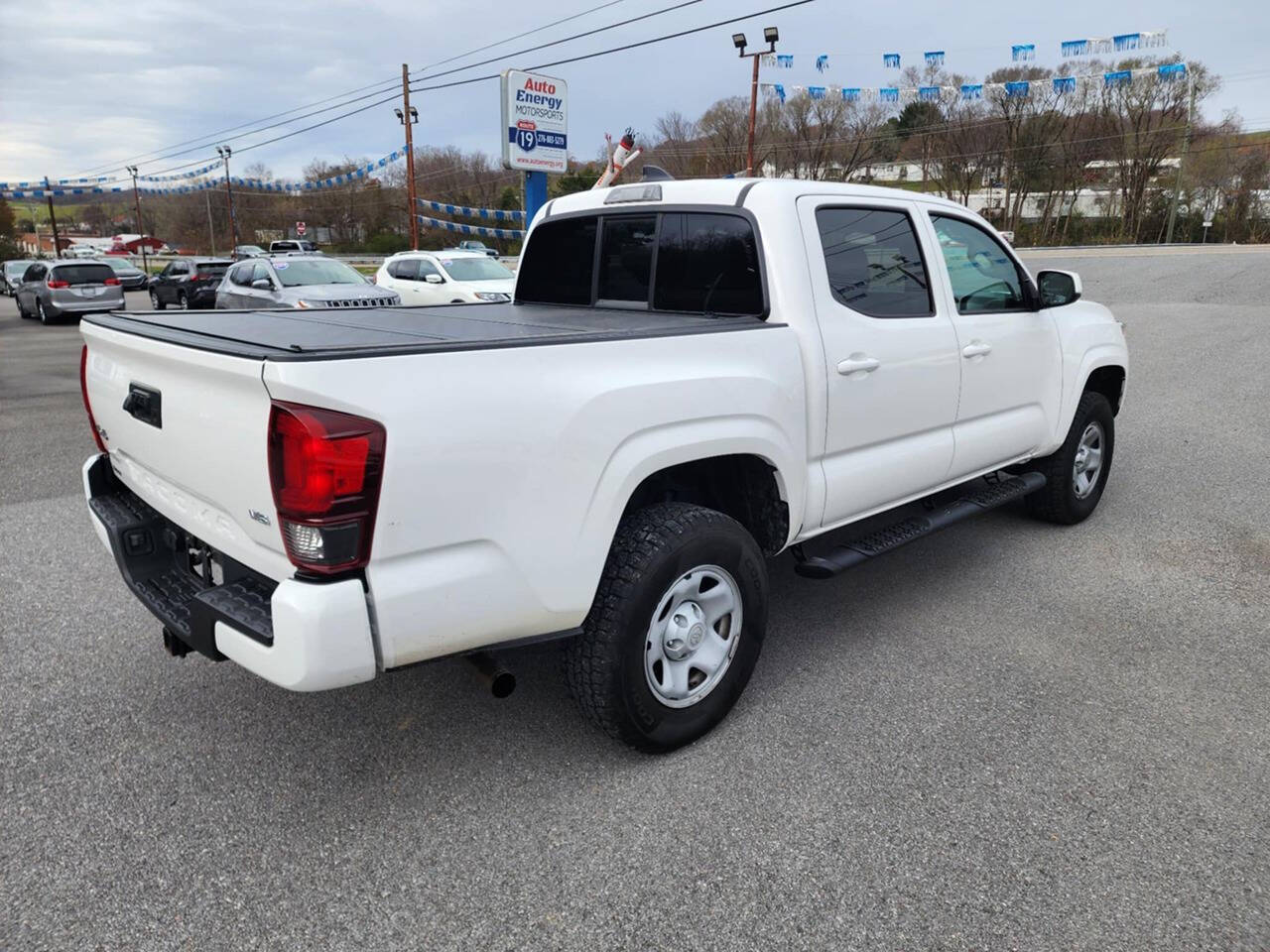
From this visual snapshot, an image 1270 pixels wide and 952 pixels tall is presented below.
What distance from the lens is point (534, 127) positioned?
14352 mm

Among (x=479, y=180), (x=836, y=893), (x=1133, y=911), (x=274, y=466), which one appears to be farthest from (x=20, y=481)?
(x=479, y=180)

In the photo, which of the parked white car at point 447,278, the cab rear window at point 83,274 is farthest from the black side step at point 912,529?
the cab rear window at point 83,274

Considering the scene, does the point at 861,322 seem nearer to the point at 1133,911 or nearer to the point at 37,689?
→ the point at 1133,911

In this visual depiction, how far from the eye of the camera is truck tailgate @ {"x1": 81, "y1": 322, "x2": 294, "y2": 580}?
2281 millimetres

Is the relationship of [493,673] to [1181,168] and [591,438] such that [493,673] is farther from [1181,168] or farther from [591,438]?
[1181,168]

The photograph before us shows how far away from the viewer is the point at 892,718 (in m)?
3.26

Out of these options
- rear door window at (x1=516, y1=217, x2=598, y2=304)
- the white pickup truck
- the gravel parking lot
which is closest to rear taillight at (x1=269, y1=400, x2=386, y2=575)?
the white pickup truck

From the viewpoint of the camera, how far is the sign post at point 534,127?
13859mm

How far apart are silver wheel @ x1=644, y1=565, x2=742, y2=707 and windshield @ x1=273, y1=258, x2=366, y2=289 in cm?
1375

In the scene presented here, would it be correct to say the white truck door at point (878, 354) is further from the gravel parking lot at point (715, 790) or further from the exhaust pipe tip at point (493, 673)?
the exhaust pipe tip at point (493, 673)

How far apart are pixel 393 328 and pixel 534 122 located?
1231 centimetres

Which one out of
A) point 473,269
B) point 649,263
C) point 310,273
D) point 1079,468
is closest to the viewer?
point 649,263

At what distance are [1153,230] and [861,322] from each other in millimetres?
52830

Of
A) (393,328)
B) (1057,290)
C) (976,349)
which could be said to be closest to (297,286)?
(393,328)
